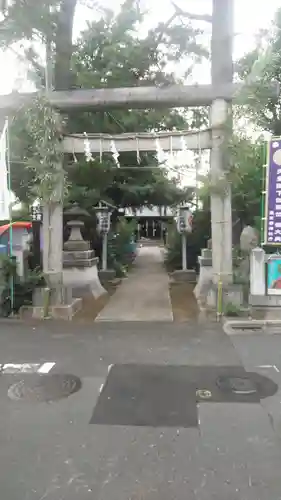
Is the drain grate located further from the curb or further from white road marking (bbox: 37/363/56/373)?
the curb

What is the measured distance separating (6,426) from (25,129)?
7.47 metres

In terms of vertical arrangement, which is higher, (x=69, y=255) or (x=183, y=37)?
(x=183, y=37)

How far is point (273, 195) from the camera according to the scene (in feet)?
31.5

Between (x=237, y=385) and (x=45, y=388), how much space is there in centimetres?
234

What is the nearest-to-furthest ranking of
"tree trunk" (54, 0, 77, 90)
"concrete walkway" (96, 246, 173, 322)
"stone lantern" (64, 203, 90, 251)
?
"concrete walkway" (96, 246, 173, 322), "tree trunk" (54, 0, 77, 90), "stone lantern" (64, 203, 90, 251)

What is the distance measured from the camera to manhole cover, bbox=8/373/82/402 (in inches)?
211

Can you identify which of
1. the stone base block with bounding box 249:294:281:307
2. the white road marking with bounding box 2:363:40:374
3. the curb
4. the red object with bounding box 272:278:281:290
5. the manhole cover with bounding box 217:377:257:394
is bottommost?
the curb

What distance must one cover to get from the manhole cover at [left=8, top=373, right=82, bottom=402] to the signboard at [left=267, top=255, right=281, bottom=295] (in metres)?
5.04

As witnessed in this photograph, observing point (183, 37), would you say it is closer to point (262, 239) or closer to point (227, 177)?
point (227, 177)

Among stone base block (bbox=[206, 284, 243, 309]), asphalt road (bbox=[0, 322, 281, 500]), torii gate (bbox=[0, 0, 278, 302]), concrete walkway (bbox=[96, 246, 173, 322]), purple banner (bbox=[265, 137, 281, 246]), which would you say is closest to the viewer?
asphalt road (bbox=[0, 322, 281, 500])

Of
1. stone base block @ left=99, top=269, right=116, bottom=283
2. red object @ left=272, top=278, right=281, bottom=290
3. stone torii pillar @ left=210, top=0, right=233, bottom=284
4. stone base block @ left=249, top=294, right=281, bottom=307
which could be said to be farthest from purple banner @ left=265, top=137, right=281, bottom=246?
stone base block @ left=99, top=269, right=116, bottom=283

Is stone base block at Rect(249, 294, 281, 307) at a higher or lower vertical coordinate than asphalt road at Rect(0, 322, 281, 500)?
higher

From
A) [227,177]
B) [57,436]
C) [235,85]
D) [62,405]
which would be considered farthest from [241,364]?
[235,85]

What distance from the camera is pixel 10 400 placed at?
207 inches
